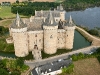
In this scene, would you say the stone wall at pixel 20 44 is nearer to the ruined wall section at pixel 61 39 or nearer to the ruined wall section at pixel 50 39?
the ruined wall section at pixel 50 39

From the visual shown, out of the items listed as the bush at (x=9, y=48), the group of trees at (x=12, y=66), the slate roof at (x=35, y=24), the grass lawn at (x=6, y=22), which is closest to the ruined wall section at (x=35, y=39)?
the slate roof at (x=35, y=24)

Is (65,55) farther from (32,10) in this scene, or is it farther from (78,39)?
(32,10)

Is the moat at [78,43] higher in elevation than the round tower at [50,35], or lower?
lower

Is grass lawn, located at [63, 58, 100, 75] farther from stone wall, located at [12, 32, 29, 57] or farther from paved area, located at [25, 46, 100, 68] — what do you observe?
stone wall, located at [12, 32, 29, 57]

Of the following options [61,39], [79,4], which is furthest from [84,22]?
[61,39]

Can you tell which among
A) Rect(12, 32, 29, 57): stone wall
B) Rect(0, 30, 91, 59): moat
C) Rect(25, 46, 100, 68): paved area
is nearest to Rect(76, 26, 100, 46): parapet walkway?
Rect(0, 30, 91, 59): moat

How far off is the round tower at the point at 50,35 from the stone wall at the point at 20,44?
494cm

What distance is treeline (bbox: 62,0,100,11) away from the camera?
388 ft

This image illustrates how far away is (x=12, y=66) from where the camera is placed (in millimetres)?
41469

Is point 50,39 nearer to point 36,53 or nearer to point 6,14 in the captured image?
point 36,53

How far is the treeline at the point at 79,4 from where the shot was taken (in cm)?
11831

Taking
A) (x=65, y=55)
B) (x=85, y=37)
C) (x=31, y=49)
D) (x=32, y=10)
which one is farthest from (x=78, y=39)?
(x=32, y=10)

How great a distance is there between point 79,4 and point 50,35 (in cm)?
8161

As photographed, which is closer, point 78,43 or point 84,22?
point 78,43
